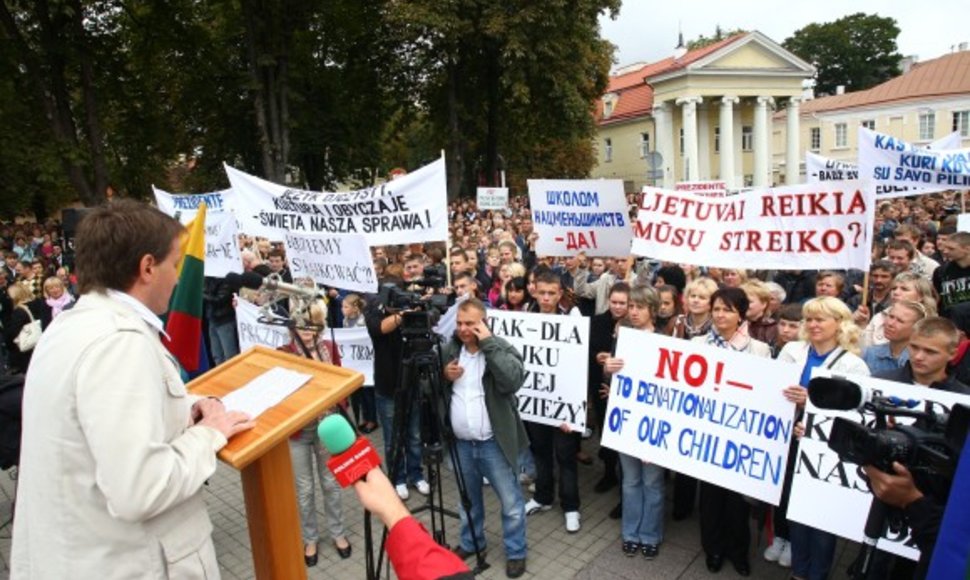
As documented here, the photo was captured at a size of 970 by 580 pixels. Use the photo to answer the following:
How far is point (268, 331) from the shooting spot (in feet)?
22.0

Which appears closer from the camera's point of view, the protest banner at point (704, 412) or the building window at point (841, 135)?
the protest banner at point (704, 412)

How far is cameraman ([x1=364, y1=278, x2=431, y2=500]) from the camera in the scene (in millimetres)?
5500

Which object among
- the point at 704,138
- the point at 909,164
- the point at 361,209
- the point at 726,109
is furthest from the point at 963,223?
the point at 704,138

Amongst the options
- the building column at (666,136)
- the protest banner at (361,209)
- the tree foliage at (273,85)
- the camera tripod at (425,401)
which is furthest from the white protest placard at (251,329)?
the building column at (666,136)

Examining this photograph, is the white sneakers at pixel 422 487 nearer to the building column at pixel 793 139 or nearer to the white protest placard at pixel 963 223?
the white protest placard at pixel 963 223

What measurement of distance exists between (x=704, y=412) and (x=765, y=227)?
2.38 meters

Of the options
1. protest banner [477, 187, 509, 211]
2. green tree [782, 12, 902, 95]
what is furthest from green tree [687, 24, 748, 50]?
protest banner [477, 187, 509, 211]

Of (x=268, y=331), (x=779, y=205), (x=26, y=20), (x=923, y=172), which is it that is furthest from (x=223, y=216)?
(x=26, y=20)

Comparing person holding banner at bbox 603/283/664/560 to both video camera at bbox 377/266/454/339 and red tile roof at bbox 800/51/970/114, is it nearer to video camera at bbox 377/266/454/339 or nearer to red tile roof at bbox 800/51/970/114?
video camera at bbox 377/266/454/339

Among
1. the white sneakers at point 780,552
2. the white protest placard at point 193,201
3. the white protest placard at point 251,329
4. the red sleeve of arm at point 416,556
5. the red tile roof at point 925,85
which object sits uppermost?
the red tile roof at point 925,85

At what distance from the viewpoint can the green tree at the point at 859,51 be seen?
3167 inches

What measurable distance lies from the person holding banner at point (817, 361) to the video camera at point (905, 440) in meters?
1.86

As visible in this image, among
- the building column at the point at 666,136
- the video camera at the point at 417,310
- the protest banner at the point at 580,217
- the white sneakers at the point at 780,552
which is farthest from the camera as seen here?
the building column at the point at 666,136

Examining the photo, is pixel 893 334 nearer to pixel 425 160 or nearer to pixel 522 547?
pixel 522 547
